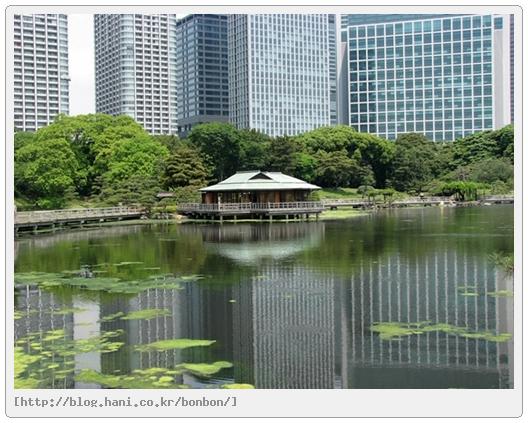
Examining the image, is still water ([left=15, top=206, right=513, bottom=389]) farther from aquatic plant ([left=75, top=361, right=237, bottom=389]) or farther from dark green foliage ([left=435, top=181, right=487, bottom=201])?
dark green foliage ([left=435, top=181, right=487, bottom=201])

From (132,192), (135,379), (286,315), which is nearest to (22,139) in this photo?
(132,192)

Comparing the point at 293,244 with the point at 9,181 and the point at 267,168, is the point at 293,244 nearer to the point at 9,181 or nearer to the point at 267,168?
the point at 9,181

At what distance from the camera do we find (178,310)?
15.9 meters

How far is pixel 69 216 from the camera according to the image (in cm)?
4141

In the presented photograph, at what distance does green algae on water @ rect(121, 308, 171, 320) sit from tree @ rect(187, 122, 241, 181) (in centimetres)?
4176

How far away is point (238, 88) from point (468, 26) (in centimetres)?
3445

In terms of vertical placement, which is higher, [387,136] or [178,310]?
[387,136]

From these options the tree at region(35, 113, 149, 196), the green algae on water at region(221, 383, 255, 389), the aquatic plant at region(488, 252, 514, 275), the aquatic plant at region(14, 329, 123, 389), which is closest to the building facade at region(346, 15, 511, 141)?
the tree at region(35, 113, 149, 196)

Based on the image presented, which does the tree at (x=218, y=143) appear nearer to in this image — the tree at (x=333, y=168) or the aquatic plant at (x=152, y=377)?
the tree at (x=333, y=168)

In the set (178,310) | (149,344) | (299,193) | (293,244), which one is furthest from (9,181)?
(299,193)

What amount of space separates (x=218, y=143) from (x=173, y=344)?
152ft

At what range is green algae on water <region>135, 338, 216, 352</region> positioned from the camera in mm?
12797

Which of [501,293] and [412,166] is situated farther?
[412,166]

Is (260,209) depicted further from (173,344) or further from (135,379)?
(135,379)
